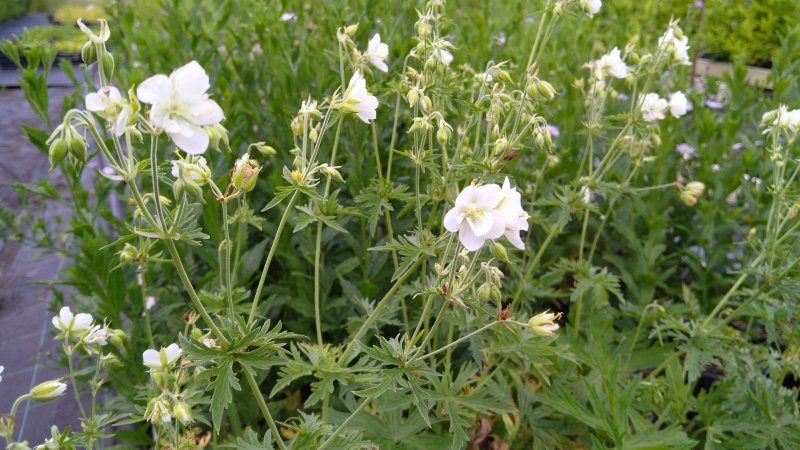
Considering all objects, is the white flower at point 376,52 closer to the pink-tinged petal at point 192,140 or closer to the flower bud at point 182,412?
the pink-tinged petal at point 192,140

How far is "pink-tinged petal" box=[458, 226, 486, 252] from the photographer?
1.15 meters

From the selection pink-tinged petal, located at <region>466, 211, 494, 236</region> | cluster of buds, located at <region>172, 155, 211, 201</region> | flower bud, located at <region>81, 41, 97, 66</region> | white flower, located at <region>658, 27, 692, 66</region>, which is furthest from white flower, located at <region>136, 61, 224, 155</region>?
white flower, located at <region>658, 27, 692, 66</region>

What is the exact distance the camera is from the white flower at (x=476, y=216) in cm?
113

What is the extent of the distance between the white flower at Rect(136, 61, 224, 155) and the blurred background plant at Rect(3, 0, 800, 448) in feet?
2.28

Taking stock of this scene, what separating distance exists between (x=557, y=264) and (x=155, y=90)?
1795mm

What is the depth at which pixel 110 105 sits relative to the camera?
95 cm

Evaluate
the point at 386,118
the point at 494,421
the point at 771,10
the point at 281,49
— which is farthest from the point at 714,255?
the point at 771,10

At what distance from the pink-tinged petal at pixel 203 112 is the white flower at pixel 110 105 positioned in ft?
0.30

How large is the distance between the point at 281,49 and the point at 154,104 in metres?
2.12

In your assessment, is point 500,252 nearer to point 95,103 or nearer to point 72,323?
point 95,103

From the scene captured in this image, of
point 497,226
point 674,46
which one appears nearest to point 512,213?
point 497,226

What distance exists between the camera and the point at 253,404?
2.20 meters

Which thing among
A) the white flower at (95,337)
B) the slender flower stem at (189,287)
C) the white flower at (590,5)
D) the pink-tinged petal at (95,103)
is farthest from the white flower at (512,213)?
the white flower at (95,337)

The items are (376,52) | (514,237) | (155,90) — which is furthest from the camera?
(376,52)
